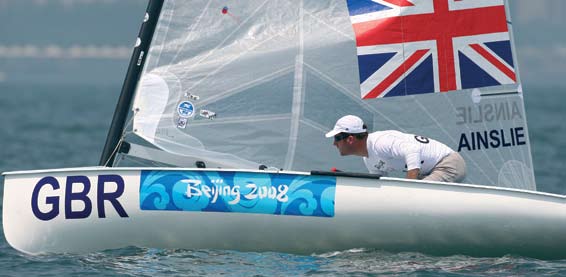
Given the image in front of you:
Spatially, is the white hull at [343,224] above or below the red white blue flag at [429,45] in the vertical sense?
below

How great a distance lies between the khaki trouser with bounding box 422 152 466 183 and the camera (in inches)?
273

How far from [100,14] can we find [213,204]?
4448 inches

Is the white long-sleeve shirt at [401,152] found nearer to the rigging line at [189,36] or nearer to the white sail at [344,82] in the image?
the white sail at [344,82]

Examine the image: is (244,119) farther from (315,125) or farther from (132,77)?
(132,77)

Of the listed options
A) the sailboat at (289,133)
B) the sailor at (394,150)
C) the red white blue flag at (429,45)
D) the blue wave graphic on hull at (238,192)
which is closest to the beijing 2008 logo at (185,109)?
the sailboat at (289,133)

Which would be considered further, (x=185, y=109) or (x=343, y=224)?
(x=185, y=109)

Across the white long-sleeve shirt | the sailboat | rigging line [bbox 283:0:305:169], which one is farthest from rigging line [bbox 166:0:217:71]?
the white long-sleeve shirt

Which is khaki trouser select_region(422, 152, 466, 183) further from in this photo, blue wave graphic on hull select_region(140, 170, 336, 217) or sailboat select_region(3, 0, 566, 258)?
blue wave graphic on hull select_region(140, 170, 336, 217)

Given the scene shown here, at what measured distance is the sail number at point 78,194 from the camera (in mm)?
6742

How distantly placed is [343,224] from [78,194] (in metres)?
1.62

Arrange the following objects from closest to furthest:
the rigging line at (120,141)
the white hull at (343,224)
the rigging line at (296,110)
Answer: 1. the white hull at (343,224)
2. the rigging line at (120,141)
3. the rigging line at (296,110)

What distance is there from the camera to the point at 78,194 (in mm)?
6750

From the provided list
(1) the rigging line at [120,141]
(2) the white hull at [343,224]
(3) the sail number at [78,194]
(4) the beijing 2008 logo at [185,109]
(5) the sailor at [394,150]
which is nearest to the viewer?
(2) the white hull at [343,224]

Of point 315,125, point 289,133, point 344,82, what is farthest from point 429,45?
point 289,133
